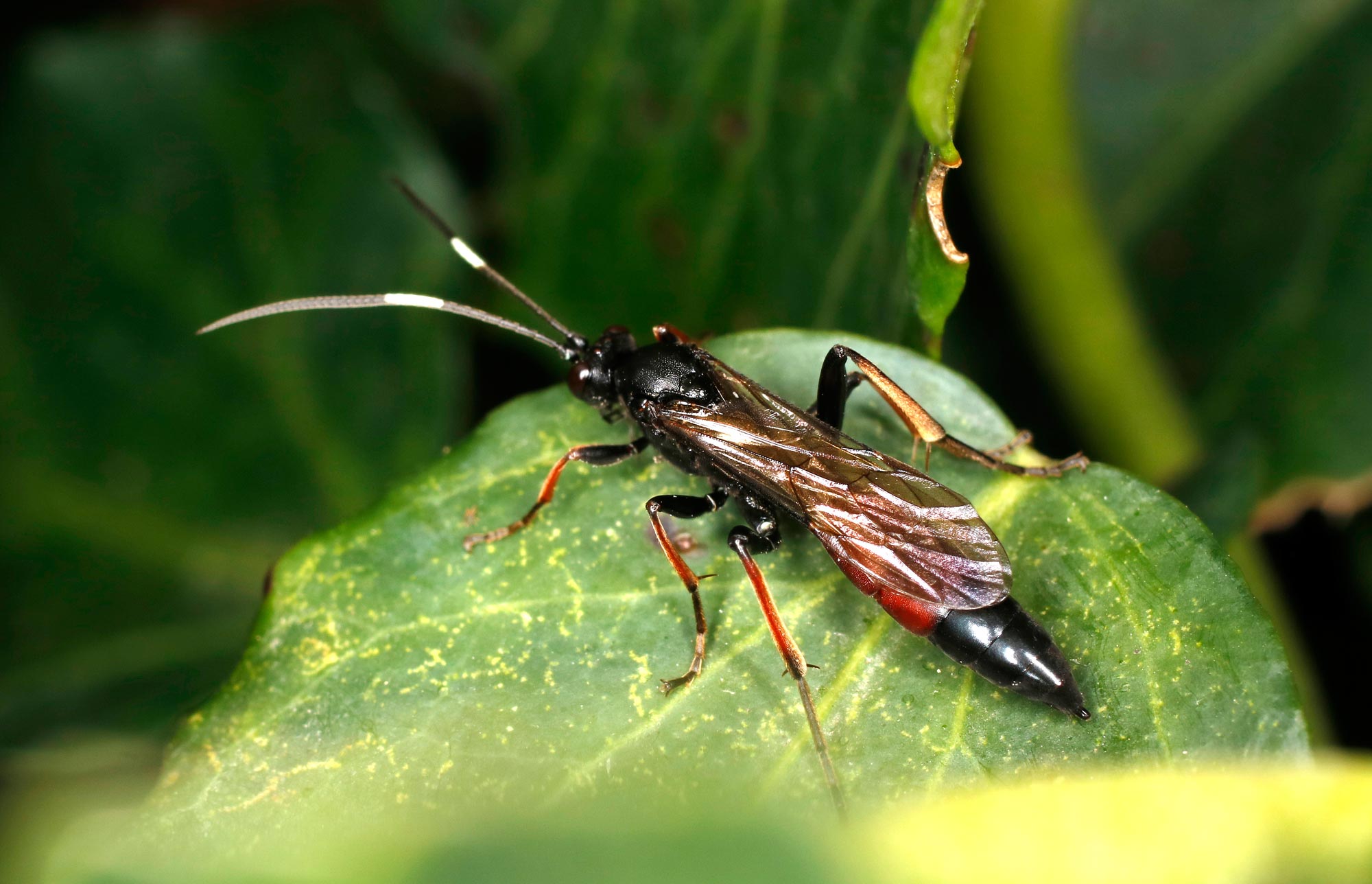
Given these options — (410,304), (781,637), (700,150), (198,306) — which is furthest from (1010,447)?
(198,306)

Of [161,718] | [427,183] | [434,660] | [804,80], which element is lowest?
[161,718]

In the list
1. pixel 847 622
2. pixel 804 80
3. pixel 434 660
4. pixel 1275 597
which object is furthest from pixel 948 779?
pixel 804 80

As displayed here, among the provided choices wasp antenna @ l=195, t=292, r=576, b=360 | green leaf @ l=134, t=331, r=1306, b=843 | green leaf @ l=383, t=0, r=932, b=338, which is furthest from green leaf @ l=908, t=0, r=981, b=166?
wasp antenna @ l=195, t=292, r=576, b=360

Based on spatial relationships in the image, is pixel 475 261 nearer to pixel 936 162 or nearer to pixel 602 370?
pixel 602 370

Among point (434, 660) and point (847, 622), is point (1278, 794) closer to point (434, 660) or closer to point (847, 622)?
point (847, 622)

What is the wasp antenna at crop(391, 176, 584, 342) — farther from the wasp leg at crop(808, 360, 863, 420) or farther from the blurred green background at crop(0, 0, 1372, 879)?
the wasp leg at crop(808, 360, 863, 420)

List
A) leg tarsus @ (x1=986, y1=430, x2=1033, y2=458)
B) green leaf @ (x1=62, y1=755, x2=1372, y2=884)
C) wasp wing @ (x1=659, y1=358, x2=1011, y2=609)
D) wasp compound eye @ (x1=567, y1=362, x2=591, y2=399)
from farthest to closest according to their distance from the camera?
1. wasp compound eye @ (x1=567, y1=362, x2=591, y2=399)
2. leg tarsus @ (x1=986, y1=430, x2=1033, y2=458)
3. wasp wing @ (x1=659, y1=358, x2=1011, y2=609)
4. green leaf @ (x1=62, y1=755, x2=1372, y2=884)
